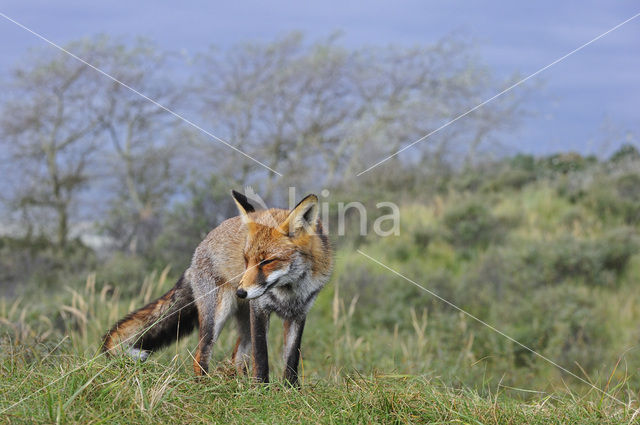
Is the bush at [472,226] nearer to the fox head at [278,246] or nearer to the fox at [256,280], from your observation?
the fox at [256,280]

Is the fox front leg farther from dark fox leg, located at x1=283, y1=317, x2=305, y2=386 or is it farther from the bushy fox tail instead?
the bushy fox tail

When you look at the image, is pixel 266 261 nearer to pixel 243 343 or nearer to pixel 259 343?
pixel 259 343

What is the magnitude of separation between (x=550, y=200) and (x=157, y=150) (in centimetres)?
1330

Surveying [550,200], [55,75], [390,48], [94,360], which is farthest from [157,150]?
[94,360]

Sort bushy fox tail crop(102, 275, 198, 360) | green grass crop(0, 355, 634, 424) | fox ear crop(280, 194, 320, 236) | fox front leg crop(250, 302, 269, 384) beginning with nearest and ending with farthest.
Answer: green grass crop(0, 355, 634, 424)
fox ear crop(280, 194, 320, 236)
fox front leg crop(250, 302, 269, 384)
bushy fox tail crop(102, 275, 198, 360)

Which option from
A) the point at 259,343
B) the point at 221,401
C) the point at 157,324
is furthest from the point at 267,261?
the point at 157,324

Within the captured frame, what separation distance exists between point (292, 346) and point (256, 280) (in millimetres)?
609

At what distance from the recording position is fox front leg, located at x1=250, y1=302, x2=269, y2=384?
3.87m

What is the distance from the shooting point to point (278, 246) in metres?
3.76

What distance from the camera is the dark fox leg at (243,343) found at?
4324mm

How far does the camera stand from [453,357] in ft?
31.4

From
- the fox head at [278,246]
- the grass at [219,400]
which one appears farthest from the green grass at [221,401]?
the fox head at [278,246]

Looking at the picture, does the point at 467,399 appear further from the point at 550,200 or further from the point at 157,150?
the point at 157,150

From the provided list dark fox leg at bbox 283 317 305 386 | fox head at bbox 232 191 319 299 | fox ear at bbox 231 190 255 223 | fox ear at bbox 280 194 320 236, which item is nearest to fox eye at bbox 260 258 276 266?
fox head at bbox 232 191 319 299
